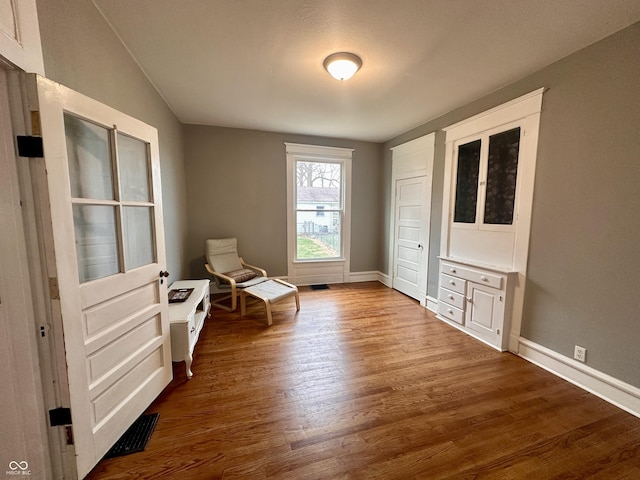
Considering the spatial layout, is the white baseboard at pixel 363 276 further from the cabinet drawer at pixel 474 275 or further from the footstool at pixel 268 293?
the cabinet drawer at pixel 474 275

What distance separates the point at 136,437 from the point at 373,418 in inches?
57.6

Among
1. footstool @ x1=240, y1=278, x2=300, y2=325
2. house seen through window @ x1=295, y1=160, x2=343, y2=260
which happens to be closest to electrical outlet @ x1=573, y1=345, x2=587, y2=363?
footstool @ x1=240, y1=278, x2=300, y2=325

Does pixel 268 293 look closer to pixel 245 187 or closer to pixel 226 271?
pixel 226 271

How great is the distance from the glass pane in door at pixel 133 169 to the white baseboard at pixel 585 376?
3.49 metres

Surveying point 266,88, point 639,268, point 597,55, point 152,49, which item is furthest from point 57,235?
point 597,55

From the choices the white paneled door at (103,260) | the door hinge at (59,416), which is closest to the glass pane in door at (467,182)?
the white paneled door at (103,260)

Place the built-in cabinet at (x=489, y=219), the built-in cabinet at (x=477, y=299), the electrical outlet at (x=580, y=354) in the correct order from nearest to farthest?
the electrical outlet at (x=580, y=354), the built-in cabinet at (x=489, y=219), the built-in cabinet at (x=477, y=299)

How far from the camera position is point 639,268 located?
173cm

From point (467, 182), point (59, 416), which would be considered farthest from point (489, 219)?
point (59, 416)

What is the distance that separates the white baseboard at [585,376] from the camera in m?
1.78

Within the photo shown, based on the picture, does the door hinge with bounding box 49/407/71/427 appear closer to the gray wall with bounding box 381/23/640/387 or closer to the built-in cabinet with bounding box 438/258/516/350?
the built-in cabinet with bounding box 438/258/516/350

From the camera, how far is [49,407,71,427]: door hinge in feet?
3.93

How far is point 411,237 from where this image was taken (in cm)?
410

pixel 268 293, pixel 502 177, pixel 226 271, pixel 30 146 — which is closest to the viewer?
pixel 30 146
